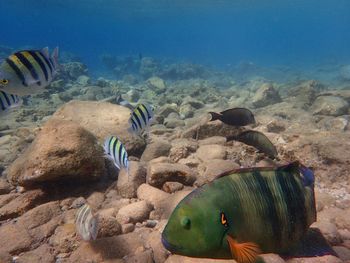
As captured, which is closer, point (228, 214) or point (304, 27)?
point (228, 214)

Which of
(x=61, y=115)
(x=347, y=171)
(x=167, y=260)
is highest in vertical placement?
(x=61, y=115)

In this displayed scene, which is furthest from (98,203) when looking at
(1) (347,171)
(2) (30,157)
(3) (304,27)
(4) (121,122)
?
(3) (304,27)

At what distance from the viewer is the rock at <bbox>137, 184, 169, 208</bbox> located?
155 inches

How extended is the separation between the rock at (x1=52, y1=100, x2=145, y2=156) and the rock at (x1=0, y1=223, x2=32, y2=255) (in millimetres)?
2386

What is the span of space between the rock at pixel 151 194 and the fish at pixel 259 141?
1723 mm

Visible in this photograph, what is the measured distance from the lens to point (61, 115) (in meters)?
6.62

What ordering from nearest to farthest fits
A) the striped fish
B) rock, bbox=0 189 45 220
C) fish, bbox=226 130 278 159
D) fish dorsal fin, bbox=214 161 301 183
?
fish dorsal fin, bbox=214 161 301 183
rock, bbox=0 189 45 220
the striped fish
fish, bbox=226 130 278 159

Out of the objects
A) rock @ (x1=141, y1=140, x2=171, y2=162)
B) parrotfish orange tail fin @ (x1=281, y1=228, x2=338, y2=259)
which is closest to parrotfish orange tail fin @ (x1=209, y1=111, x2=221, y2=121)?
rock @ (x1=141, y1=140, x2=171, y2=162)

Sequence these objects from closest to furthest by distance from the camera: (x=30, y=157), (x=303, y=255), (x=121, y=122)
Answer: (x=303, y=255)
(x=30, y=157)
(x=121, y=122)

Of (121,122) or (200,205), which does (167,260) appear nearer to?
(200,205)

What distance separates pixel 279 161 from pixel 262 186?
3002 mm

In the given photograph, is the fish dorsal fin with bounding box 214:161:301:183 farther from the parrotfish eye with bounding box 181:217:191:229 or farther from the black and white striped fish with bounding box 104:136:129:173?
the black and white striped fish with bounding box 104:136:129:173

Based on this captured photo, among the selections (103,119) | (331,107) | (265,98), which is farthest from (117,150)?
(265,98)

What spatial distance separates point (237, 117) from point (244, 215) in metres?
3.57
